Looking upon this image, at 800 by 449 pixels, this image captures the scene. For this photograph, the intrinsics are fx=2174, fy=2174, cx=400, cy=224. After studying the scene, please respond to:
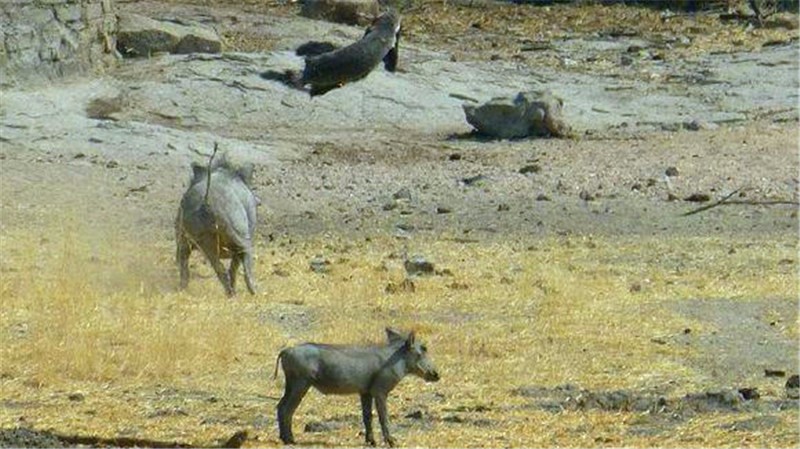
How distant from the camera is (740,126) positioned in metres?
20.9

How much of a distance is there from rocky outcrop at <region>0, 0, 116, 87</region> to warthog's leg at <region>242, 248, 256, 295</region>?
7037mm

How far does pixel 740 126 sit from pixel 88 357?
469 inches

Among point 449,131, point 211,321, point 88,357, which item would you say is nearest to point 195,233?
point 211,321

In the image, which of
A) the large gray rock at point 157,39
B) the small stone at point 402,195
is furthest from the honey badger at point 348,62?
the small stone at point 402,195

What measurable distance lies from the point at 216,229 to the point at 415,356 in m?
Result: 4.73

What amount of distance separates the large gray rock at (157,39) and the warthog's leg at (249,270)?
350 inches

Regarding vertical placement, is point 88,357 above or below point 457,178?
above

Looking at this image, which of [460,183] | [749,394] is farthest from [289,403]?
[460,183]

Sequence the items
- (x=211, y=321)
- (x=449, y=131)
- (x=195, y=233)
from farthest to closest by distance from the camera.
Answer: (x=449, y=131) < (x=195, y=233) < (x=211, y=321)

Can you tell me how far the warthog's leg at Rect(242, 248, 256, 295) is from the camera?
12.9 m

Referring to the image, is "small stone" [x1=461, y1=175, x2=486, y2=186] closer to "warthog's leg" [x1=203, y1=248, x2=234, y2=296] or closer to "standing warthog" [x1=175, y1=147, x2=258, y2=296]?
"standing warthog" [x1=175, y1=147, x2=258, y2=296]

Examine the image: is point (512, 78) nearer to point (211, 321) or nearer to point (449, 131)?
point (449, 131)

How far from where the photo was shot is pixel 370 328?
37.8ft

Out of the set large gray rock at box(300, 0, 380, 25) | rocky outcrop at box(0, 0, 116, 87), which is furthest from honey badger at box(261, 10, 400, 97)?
large gray rock at box(300, 0, 380, 25)
